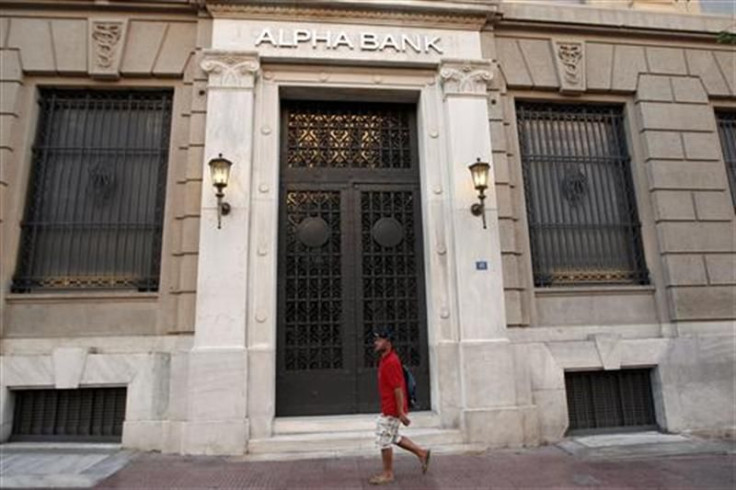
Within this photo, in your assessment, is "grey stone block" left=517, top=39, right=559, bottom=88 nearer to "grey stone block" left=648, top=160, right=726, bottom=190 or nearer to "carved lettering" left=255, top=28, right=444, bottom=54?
"carved lettering" left=255, top=28, right=444, bottom=54

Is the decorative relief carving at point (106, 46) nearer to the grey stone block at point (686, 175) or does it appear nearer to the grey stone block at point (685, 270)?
the grey stone block at point (686, 175)

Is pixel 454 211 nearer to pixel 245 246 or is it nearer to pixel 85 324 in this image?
pixel 245 246

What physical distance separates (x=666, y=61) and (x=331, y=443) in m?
9.87

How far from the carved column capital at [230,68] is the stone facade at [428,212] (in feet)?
0.11

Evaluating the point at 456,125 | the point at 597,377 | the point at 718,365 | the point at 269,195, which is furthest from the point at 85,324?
the point at 718,365

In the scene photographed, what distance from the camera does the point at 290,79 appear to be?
911 centimetres

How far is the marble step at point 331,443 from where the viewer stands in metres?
7.44

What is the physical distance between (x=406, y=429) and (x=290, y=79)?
6.50 metres

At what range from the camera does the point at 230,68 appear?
8.70 meters

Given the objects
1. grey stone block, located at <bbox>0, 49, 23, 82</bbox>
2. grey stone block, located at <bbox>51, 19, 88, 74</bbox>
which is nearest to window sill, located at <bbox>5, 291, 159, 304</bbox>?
grey stone block, located at <bbox>0, 49, 23, 82</bbox>

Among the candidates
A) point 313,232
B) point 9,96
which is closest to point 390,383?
point 313,232

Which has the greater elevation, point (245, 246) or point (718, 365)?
point (245, 246)

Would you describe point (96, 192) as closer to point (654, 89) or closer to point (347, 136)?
point (347, 136)

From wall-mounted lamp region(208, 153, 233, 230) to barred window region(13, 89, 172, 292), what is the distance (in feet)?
4.31
